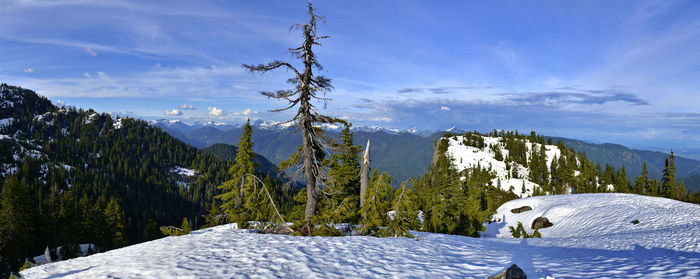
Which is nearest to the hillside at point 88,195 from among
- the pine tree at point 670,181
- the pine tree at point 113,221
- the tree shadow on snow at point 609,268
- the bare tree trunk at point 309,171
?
the pine tree at point 113,221

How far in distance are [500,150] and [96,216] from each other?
157767 mm

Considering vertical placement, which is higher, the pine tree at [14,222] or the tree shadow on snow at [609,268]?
the tree shadow on snow at [609,268]

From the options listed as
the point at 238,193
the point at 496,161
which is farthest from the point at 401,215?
the point at 496,161

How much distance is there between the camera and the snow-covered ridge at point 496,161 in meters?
123

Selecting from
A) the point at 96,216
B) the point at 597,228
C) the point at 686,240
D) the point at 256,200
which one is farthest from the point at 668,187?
the point at 96,216

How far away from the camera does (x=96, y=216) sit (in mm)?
57750

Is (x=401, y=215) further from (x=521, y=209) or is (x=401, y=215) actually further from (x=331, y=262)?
(x=521, y=209)

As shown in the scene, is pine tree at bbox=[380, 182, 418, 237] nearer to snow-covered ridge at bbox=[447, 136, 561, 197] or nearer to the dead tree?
the dead tree

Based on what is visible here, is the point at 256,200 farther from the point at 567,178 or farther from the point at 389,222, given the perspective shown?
the point at 567,178

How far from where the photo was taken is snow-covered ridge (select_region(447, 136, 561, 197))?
123 meters

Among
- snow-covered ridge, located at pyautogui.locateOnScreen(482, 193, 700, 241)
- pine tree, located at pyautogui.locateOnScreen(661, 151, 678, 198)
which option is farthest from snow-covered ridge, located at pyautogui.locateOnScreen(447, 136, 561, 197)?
snow-covered ridge, located at pyautogui.locateOnScreen(482, 193, 700, 241)

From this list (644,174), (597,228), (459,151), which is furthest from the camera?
(459,151)

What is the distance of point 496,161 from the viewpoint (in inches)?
5753

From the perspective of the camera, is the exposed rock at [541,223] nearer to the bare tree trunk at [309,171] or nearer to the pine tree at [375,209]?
the pine tree at [375,209]
